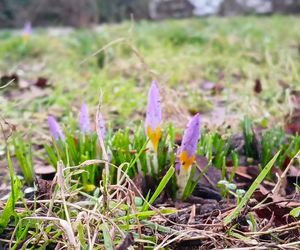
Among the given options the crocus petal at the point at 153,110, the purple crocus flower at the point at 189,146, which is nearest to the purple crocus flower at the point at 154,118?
the crocus petal at the point at 153,110

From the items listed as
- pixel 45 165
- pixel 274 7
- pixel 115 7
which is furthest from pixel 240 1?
pixel 45 165

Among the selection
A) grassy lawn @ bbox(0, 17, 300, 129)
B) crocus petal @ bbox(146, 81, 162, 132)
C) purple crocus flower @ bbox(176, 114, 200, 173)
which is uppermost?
crocus petal @ bbox(146, 81, 162, 132)

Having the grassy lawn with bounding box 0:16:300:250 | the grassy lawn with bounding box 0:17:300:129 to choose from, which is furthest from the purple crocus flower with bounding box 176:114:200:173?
the grassy lawn with bounding box 0:17:300:129

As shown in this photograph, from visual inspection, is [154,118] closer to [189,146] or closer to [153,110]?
[153,110]

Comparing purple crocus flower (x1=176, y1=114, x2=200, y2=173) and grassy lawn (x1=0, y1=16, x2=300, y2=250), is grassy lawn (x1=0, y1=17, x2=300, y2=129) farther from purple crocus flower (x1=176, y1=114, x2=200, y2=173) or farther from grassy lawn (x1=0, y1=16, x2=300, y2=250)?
purple crocus flower (x1=176, y1=114, x2=200, y2=173)

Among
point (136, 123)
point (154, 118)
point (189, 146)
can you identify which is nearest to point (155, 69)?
point (136, 123)

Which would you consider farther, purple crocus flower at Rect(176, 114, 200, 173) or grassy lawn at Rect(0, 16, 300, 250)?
purple crocus flower at Rect(176, 114, 200, 173)

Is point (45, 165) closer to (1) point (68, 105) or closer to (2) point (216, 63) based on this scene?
(1) point (68, 105)
